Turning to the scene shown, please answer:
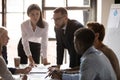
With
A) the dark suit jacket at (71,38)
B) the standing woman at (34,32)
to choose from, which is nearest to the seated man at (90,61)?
the dark suit jacket at (71,38)

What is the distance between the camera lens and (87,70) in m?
1.89

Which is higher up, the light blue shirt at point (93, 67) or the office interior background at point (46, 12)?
the office interior background at point (46, 12)

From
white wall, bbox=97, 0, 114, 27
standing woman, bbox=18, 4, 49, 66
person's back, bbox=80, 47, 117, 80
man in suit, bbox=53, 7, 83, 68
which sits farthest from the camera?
white wall, bbox=97, 0, 114, 27

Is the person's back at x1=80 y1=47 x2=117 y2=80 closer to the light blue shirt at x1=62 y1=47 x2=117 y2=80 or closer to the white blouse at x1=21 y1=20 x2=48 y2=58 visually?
the light blue shirt at x1=62 y1=47 x2=117 y2=80

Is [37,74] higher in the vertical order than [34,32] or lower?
lower

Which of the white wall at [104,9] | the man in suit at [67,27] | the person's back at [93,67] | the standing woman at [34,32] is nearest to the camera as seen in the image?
the person's back at [93,67]

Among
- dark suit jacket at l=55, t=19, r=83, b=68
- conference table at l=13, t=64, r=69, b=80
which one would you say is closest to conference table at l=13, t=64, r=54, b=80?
conference table at l=13, t=64, r=69, b=80

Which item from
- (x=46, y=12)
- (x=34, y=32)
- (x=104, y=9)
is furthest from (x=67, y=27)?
(x=46, y=12)

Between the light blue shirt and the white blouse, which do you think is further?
the white blouse

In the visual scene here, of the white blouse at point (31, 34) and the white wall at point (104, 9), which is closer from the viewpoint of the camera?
the white blouse at point (31, 34)

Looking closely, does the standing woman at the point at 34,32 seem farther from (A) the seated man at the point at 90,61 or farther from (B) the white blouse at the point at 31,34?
(A) the seated man at the point at 90,61

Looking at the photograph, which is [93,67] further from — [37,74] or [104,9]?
[104,9]

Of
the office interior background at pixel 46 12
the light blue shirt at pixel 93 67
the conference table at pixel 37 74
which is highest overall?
the office interior background at pixel 46 12

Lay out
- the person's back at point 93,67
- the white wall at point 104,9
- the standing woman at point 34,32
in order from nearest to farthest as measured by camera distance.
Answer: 1. the person's back at point 93,67
2. the standing woman at point 34,32
3. the white wall at point 104,9
